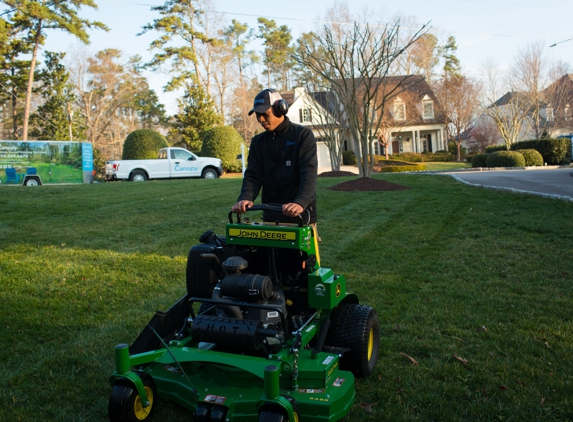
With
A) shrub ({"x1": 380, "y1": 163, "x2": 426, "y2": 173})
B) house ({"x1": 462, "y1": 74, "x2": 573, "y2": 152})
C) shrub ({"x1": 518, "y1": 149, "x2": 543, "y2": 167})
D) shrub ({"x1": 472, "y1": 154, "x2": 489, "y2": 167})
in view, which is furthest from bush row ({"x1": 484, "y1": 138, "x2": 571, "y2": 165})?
house ({"x1": 462, "y1": 74, "x2": 573, "y2": 152})

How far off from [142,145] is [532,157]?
902 inches

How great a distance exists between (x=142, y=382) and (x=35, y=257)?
4.39 metres

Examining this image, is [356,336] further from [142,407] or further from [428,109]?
[428,109]

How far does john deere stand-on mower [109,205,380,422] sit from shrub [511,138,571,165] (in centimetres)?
3112

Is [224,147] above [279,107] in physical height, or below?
above

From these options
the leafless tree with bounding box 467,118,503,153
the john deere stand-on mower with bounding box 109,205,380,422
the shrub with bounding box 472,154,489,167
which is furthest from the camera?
the leafless tree with bounding box 467,118,503,153

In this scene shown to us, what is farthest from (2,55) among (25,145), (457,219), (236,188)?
(457,219)

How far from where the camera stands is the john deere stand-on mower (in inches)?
111

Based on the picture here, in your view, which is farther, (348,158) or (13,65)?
(348,158)

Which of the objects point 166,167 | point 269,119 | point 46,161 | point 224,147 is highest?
point 224,147

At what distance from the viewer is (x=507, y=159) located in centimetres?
2870

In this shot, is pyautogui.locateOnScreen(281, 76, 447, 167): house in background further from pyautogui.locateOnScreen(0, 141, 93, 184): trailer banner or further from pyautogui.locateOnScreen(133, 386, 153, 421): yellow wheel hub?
pyautogui.locateOnScreen(133, 386, 153, 421): yellow wheel hub

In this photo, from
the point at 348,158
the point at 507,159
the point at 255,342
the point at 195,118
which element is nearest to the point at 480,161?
the point at 507,159

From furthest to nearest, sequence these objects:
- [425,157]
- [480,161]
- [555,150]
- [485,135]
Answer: [485,135]
[425,157]
[480,161]
[555,150]
